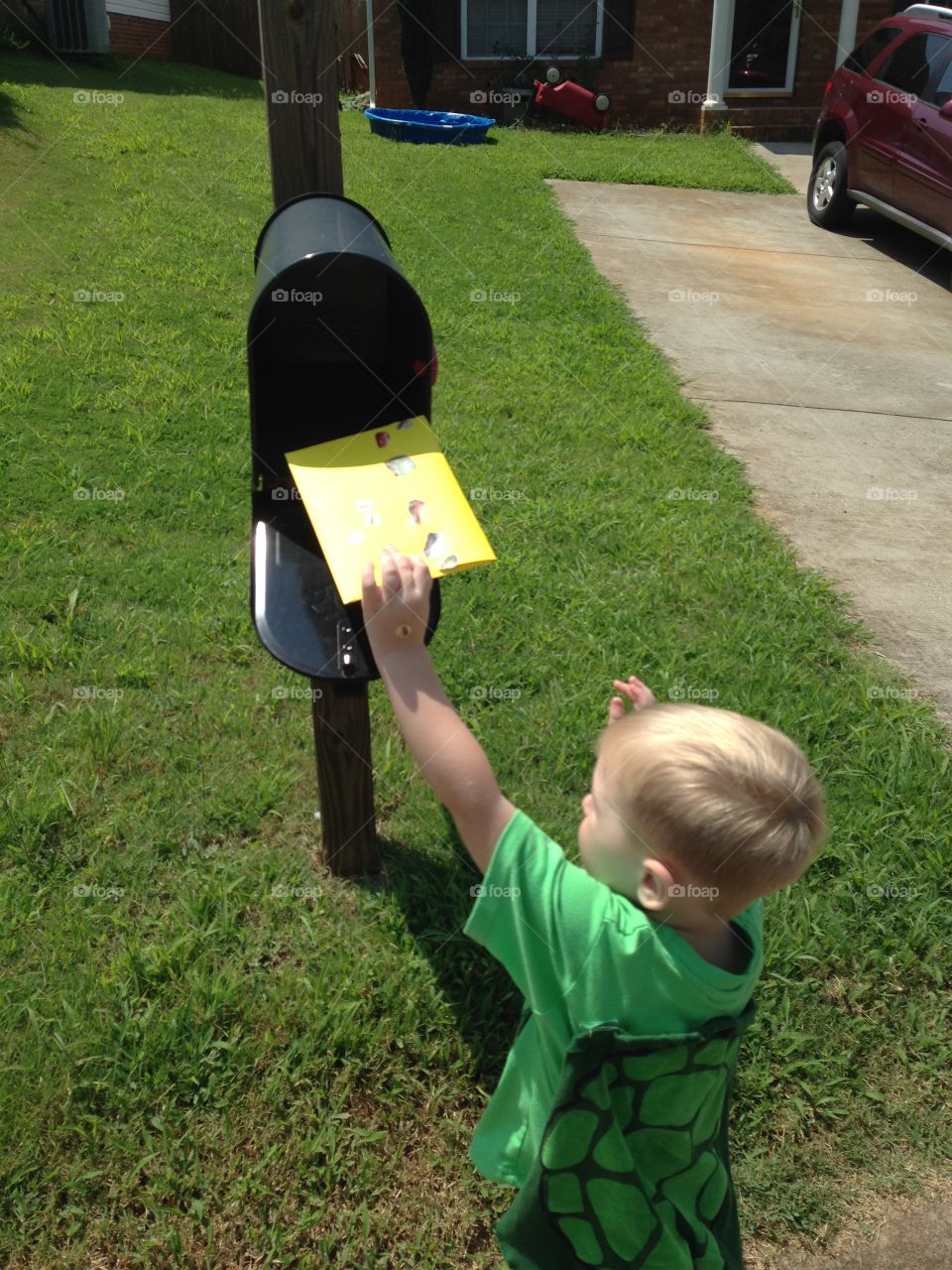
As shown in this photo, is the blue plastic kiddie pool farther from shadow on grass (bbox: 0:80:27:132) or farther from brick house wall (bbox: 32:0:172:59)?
brick house wall (bbox: 32:0:172:59)

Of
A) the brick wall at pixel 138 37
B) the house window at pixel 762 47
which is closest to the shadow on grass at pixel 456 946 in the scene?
the house window at pixel 762 47

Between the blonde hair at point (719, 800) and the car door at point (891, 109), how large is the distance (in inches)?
376

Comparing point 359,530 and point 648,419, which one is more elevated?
point 359,530

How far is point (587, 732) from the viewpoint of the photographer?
138 inches

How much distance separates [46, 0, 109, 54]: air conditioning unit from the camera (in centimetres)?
1523

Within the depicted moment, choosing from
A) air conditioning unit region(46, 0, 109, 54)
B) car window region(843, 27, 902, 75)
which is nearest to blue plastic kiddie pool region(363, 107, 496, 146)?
air conditioning unit region(46, 0, 109, 54)

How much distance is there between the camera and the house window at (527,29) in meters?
17.4

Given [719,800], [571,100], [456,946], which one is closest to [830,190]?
[571,100]

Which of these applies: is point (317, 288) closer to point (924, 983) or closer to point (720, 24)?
point (924, 983)

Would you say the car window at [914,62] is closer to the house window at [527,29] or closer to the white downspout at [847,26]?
the white downspout at [847,26]

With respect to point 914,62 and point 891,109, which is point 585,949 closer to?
point 891,109

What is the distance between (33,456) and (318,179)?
3.07 m

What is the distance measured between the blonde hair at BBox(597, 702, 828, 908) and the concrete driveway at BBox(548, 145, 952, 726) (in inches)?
100

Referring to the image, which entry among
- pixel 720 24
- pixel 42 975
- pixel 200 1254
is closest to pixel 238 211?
pixel 42 975
